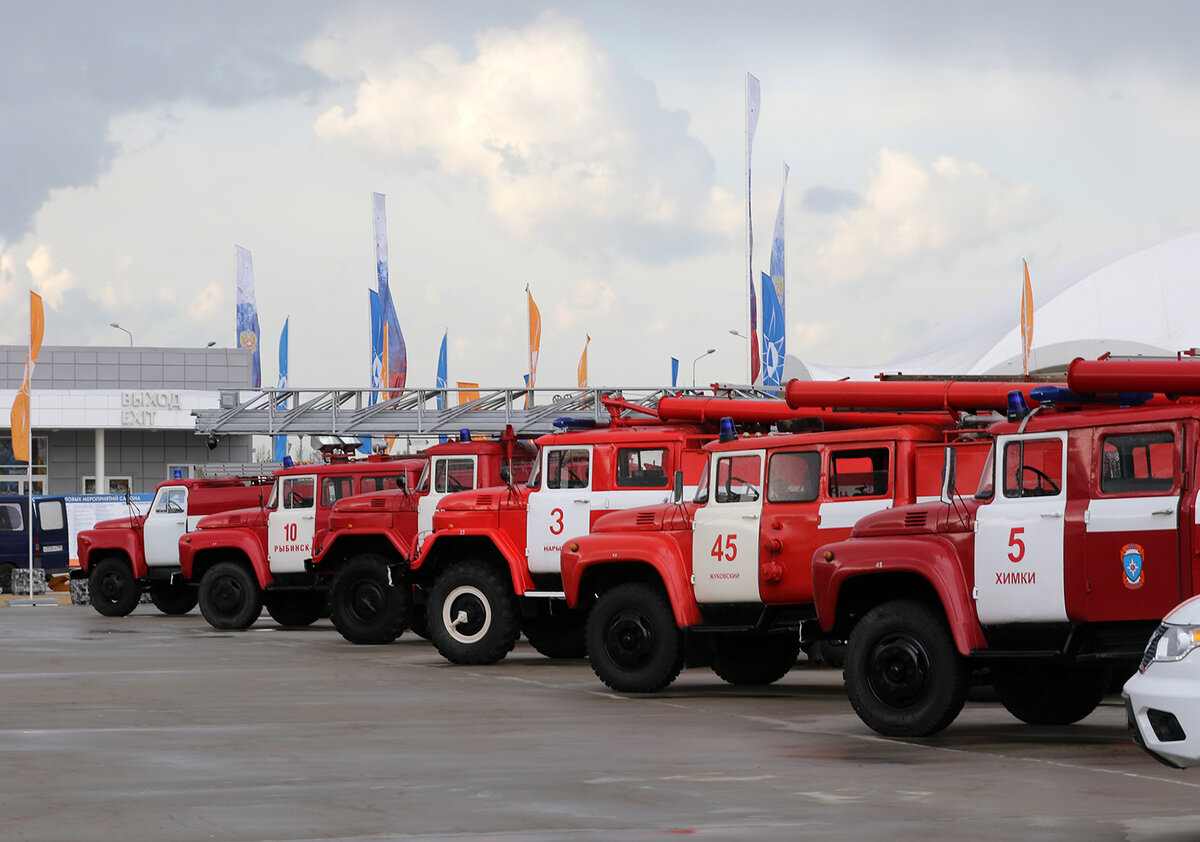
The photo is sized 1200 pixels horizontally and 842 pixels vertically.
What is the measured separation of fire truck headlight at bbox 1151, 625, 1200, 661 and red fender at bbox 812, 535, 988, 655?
10.8 feet

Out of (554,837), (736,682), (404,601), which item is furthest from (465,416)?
(554,837)

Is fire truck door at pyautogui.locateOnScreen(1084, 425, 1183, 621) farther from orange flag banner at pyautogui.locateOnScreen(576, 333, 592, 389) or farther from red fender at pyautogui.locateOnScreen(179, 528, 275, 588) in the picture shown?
orange flag banner at pyautogui.locateOnScreen(576, 333, 592, 389)

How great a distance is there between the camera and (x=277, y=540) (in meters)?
25.0

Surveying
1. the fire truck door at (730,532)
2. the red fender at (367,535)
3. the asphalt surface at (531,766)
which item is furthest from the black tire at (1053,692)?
the red fender at (367,535)

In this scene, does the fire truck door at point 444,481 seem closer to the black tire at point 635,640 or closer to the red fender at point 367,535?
the red fender at point 367,535

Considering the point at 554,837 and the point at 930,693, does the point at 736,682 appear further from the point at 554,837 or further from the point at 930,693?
the point at 554,837

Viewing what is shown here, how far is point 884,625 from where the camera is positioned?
12.1m

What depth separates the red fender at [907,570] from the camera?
1170 centimetres

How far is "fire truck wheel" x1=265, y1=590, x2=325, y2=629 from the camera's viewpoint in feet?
89.8

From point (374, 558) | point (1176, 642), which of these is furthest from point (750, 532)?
point (374, 558)

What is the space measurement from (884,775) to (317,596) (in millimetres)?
18224

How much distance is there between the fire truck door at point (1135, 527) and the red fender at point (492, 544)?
28.5 feet

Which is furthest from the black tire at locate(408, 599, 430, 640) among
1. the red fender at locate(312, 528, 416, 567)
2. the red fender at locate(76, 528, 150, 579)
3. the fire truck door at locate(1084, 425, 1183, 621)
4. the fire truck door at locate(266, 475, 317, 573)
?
the fire truck door at locate(1084, 425, 1183, 621)

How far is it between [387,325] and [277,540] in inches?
1003
